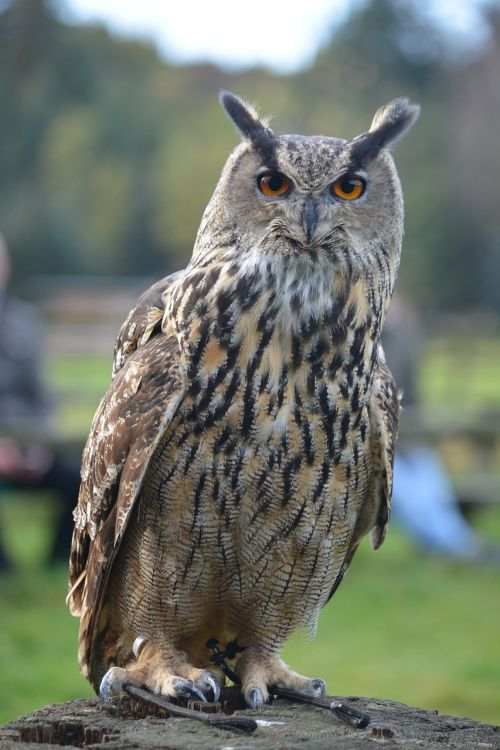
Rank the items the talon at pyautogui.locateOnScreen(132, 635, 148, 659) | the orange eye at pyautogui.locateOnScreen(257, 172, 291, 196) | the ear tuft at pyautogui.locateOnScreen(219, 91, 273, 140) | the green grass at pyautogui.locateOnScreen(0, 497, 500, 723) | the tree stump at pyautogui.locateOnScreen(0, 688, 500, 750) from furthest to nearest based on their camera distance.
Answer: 1. the green grass at pyautogui.locateOnScreen(0, 497, 500, 723)
2. the talon at pyautogui.locateOnScreen(132, 635, 148, 659)
3. the ear tuft at pyautogui.locateOnScreen(219, 91, 273, 140)
4. the orange eye at pyautogui.locateOnScreen(257, 172, 291, 196)
5. the tree stump at pyautogui.locateOnScreen(0, 688, 500, 750)

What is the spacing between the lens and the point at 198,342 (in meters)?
2.72

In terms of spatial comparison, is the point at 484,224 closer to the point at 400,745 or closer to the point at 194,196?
the point at 194,196

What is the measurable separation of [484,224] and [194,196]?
33.0 ft

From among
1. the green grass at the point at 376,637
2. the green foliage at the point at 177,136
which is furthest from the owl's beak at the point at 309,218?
the green foliage at the point at 177,136

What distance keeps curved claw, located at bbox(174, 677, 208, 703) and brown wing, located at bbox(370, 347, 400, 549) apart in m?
0.71

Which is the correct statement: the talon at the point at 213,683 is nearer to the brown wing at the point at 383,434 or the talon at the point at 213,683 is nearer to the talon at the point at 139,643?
the talon at the point at 139,643

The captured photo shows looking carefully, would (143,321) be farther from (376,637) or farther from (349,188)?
(376,637)

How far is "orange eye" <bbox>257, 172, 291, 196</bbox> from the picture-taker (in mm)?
2738

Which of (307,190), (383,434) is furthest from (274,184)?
(383,434)

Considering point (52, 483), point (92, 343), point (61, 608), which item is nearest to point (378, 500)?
point (61, 608)

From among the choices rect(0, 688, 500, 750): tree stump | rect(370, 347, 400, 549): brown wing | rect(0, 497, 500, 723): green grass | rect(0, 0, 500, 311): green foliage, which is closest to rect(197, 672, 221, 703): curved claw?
rect(0, 688, 500, 750): tree stump

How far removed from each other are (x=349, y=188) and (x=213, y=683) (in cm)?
131

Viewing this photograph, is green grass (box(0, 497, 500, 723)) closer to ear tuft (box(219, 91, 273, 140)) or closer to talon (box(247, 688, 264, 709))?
talon (box(247, 688, 264, 709))

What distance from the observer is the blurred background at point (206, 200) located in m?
6.28
